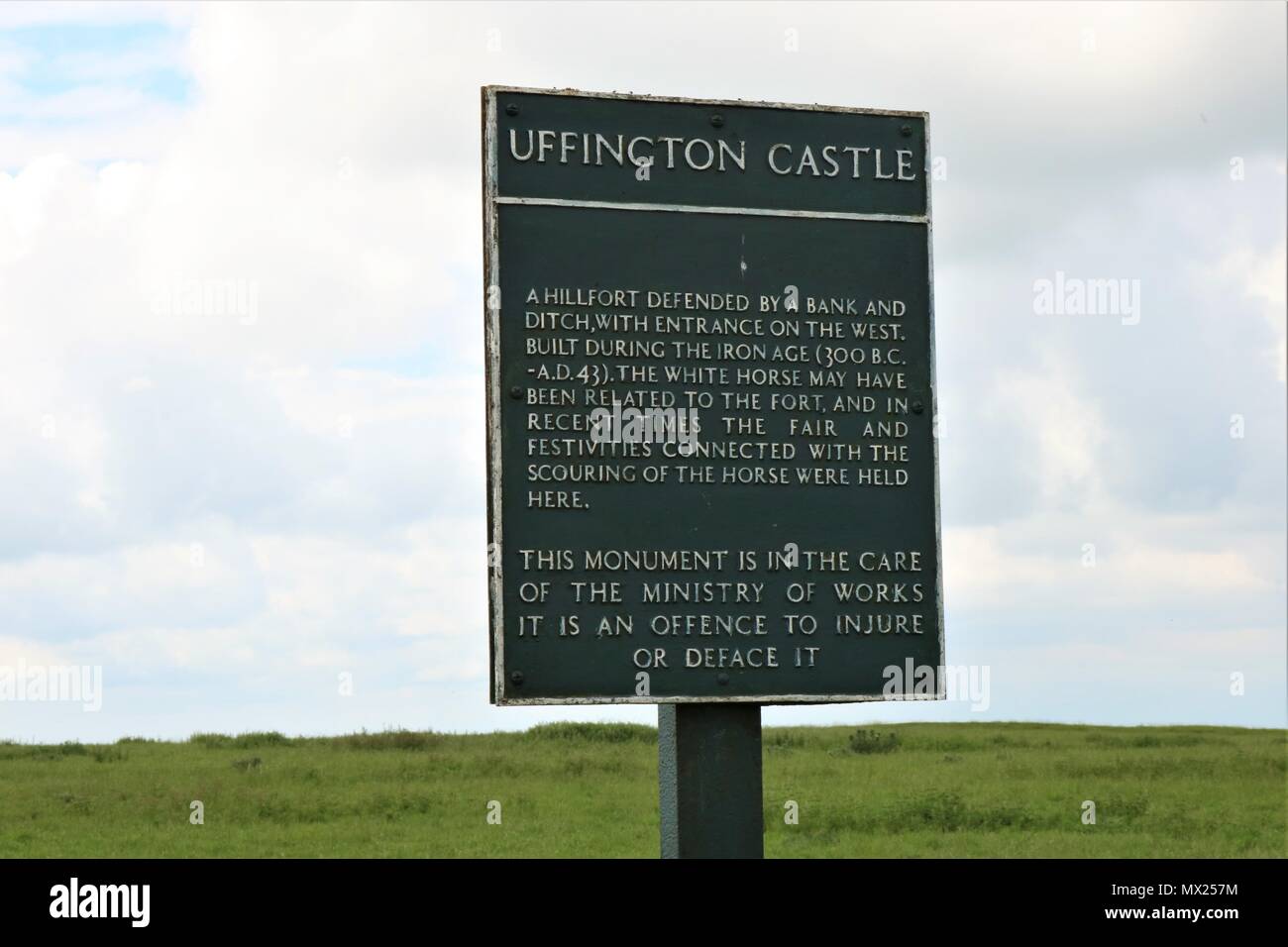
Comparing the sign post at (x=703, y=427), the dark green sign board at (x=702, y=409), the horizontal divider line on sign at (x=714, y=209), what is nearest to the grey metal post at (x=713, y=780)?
the sign post at (x=703, y=427)

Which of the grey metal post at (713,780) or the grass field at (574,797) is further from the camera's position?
the grass field at (574,797)

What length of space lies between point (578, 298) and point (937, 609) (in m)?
3.53

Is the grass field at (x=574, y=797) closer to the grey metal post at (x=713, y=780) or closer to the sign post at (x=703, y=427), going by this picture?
the grey metal post at (x=713, y=780)

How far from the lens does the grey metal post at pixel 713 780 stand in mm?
10648

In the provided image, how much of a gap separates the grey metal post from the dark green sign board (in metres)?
0.35

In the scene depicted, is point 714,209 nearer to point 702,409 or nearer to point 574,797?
point 702,409

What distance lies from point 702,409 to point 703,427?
0.13m

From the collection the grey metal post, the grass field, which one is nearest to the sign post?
the grey metal post

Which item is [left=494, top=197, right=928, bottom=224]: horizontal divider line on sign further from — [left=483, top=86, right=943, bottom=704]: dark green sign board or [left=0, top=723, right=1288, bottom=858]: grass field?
[left=0, top=723, right=1288, bottom=858]: grass field

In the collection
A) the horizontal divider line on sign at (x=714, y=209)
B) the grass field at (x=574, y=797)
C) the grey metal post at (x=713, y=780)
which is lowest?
the grass field at (x=574, y=797)

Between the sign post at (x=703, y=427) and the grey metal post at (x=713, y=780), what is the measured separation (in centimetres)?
2
